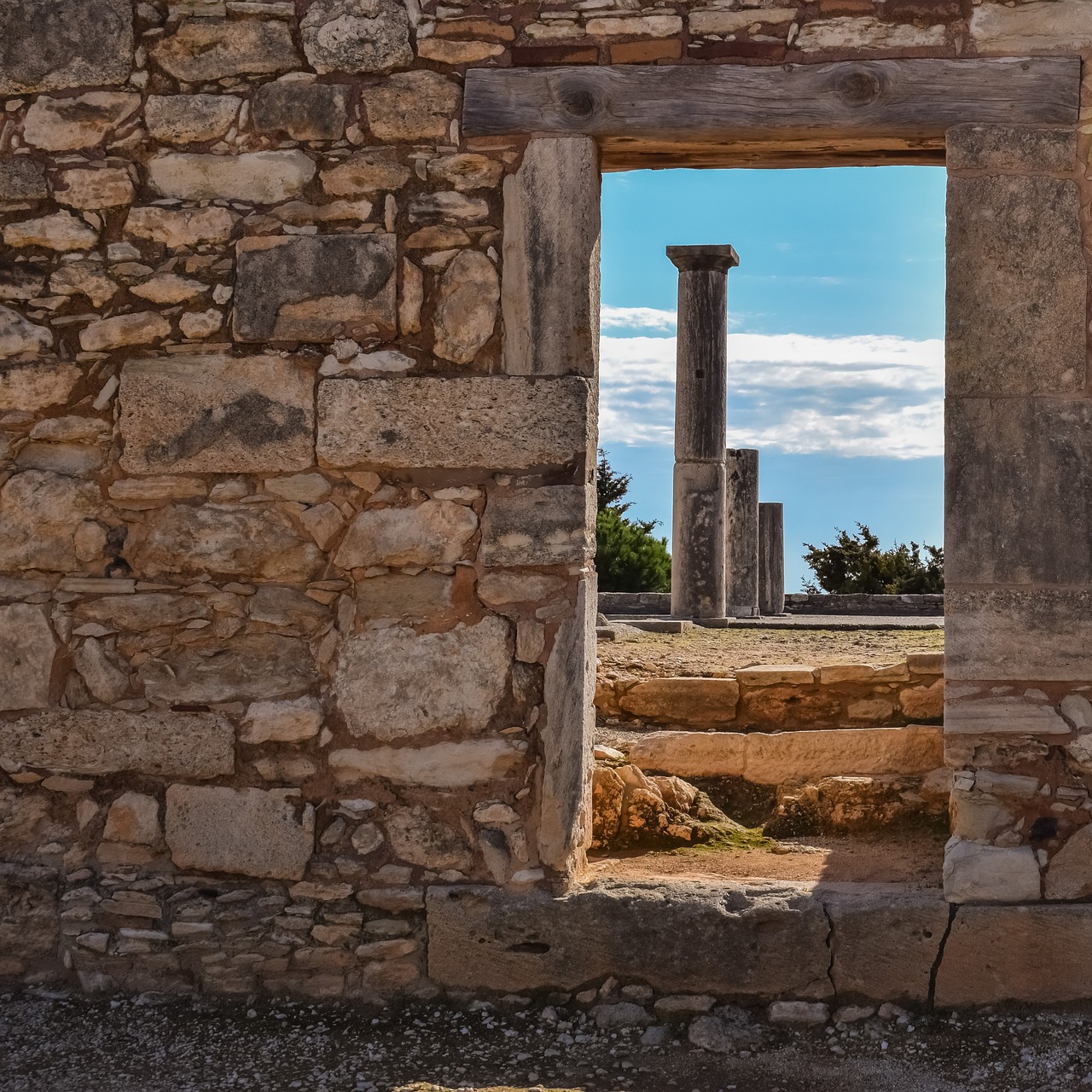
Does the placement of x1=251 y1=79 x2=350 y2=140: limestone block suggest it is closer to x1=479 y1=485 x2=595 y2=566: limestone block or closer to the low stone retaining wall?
x1=479 y1=485 x2=595 y2=566: limestone block

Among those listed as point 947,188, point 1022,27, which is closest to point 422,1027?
point 947,188

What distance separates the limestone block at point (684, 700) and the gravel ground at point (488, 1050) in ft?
7.16

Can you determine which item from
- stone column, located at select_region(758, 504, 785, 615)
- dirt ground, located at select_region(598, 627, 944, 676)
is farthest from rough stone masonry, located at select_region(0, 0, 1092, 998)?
stone column, located at select_region(758, 504, 785, 615)

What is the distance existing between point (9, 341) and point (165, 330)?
54 centimetres

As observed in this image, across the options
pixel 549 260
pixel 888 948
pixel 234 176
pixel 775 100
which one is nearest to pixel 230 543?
pixel 234 176

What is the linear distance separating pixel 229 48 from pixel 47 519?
1.64 metres

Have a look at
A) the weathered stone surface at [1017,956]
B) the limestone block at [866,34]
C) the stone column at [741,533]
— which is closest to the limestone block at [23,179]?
the limestone block at [866,34]

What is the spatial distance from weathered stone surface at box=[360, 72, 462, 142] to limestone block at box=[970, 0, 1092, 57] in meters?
1.65

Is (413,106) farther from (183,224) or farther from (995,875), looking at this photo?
(995,875)

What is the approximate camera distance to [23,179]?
3.83 m

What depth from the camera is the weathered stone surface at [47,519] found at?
3830mm

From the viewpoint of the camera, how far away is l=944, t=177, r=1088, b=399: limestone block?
141 inches

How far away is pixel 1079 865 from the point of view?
141 inches

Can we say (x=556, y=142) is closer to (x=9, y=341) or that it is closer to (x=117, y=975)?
(x=9, y=341)
